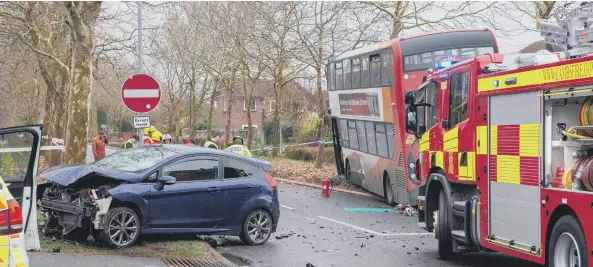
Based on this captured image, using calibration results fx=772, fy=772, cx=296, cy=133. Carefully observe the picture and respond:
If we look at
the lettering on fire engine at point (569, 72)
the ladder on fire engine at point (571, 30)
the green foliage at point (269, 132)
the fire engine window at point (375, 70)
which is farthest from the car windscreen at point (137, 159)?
the green foliage at point (269, 132)

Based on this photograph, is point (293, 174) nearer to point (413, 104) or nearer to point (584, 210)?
point (413, 104)

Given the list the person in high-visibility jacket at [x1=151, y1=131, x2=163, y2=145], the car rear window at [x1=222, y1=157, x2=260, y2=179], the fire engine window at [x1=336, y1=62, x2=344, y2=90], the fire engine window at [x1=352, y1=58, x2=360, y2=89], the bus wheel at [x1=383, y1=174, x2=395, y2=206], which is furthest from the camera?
the fire engine window at [x1=336, y1=62, x2=344, y2=90]

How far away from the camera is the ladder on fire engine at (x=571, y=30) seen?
329 inches

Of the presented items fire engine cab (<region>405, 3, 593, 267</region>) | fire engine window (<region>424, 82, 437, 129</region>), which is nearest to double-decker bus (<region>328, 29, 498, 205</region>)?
fire engine window (<region>424, 82, 437, 129</region>)

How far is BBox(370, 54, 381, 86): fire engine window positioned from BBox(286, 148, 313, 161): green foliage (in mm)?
18640

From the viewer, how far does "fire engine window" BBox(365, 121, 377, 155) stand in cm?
2167

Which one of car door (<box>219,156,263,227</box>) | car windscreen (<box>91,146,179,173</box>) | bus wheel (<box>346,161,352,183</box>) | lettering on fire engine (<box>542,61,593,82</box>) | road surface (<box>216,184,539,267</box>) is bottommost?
road surface (<box>216,184,539,267</box>)

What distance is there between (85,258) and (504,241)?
5046 millimetres

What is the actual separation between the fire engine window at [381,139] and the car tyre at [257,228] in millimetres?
8407

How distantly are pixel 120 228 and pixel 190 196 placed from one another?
1.21 metres

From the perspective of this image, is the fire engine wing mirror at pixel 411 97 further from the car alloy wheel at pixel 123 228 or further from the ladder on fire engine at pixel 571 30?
the car alloy wheel at pixel 123 228

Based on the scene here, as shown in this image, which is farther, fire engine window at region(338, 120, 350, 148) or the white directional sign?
fire engine window at region(338, 120, 350, 148)

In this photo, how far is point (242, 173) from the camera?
12.4 meters

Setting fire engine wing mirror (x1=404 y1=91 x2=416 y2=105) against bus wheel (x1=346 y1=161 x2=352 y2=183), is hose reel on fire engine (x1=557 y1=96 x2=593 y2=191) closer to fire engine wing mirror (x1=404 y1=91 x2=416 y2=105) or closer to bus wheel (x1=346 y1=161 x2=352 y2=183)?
fire engine wing mirror (x1=404 y1=91 x2=416 y2=105)
